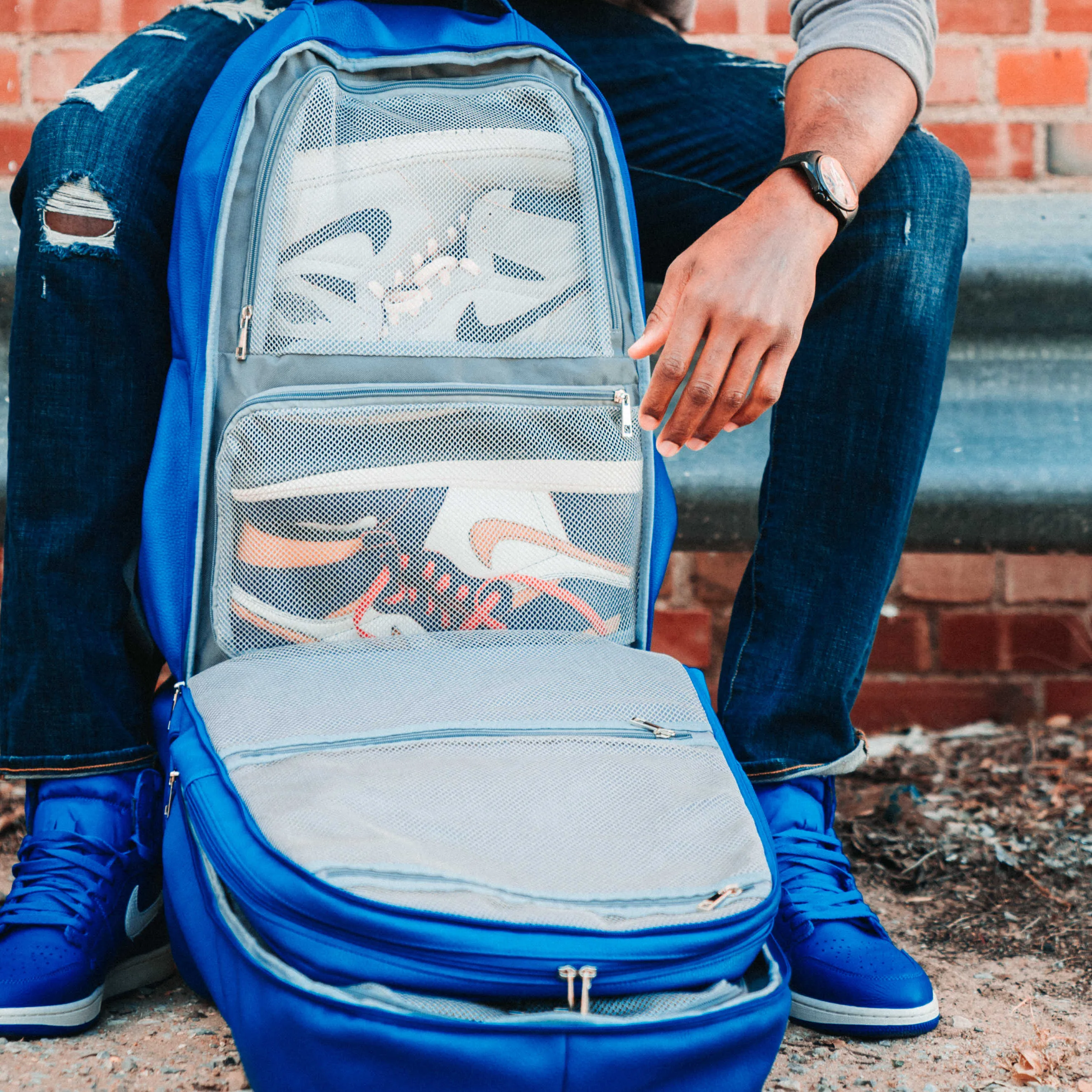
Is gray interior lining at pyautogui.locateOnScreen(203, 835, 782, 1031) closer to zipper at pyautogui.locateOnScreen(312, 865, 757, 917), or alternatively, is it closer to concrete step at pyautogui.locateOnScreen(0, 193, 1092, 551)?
zipper at pyautogui.locateOnScreen(312, 865, 757, 917)

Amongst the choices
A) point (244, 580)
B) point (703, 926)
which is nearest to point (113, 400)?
point (244, 580)

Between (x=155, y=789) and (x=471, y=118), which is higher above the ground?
(x=471, y=118)

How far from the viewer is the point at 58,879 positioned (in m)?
0.85

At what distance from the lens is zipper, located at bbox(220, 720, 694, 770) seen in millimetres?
712

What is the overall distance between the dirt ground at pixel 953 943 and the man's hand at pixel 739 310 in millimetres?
482

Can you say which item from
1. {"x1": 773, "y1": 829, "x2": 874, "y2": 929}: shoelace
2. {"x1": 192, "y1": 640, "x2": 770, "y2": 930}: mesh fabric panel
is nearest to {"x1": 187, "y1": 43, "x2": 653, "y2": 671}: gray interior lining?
{"x1": 192, "y1": 640, "x2": 770, "y2": 930}: mesh fabric panel

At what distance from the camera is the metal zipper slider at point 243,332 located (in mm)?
855

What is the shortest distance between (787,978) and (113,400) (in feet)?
2.19

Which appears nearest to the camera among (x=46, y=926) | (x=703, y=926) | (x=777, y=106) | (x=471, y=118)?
(x=703, y=926)

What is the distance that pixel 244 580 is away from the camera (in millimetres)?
865

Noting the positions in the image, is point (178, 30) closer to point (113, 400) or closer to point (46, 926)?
point (113, 400)

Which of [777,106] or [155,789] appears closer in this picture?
[155,789]

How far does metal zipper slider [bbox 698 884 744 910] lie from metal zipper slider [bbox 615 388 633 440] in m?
0.41

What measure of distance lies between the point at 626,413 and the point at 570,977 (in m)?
0.49
